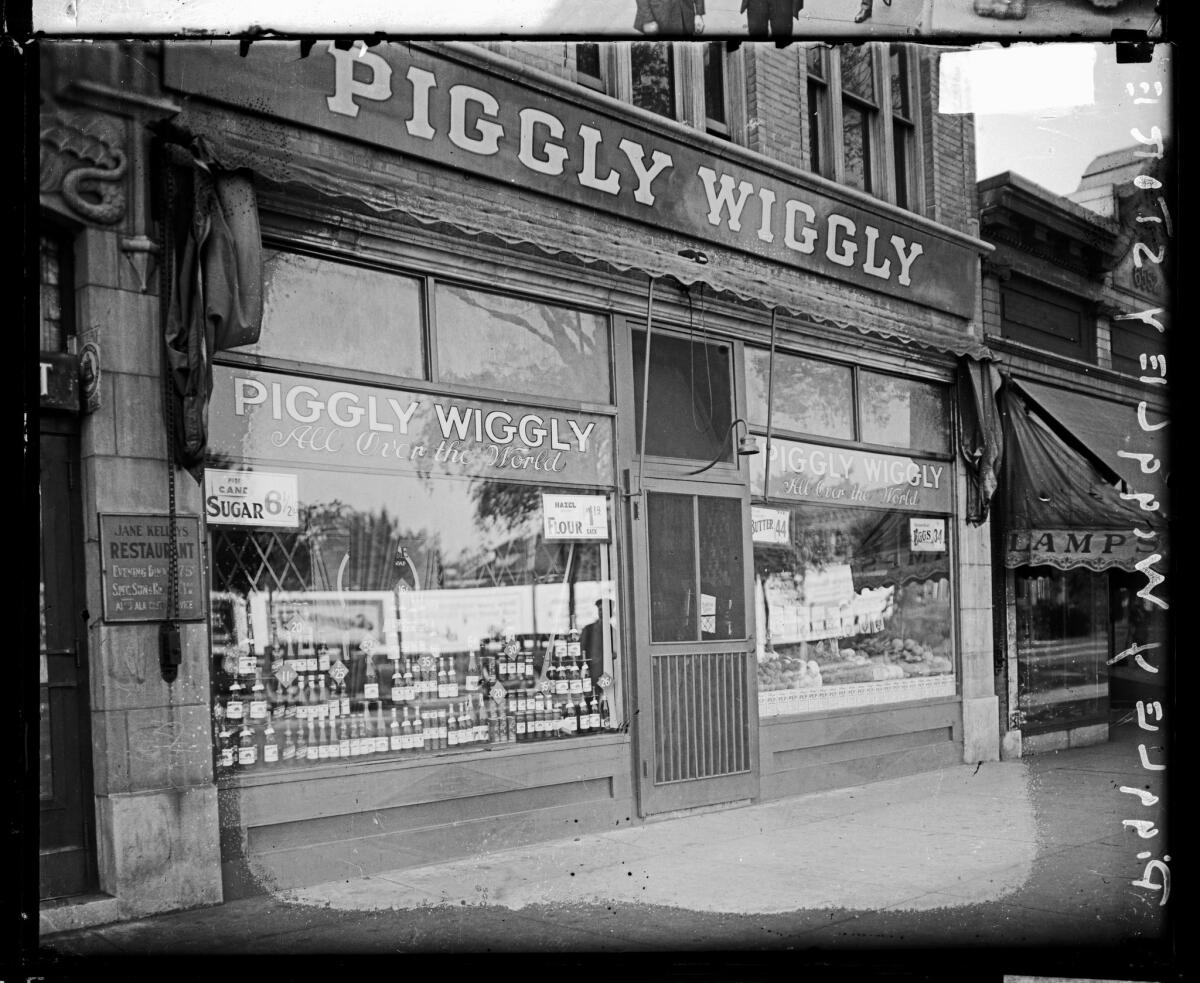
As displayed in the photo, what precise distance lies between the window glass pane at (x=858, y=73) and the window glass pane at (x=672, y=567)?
8.42 ft

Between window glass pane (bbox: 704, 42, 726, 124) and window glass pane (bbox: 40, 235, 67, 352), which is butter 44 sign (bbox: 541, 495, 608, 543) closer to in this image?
window glass pane (bbox: 704, 42, 726, 124)

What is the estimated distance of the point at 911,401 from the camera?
24.9 feet

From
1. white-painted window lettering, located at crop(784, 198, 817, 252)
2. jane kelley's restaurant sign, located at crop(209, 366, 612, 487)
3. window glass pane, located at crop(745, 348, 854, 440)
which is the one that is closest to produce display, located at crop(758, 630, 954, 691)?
window glass pane, located at crop(745, 348, 854, 440)

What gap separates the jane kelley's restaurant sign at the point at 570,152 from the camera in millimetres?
5727

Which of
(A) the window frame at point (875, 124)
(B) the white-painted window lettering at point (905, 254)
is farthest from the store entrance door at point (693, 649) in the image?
(A) the window frame at point (875, 124)

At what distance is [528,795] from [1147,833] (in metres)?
3.30

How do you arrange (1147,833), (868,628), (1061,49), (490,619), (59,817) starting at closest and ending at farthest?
(59,817) → (1061,49) → (1147,833) → (490,619) → (868,628)

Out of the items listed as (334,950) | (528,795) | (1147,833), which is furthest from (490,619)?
(1147,833)

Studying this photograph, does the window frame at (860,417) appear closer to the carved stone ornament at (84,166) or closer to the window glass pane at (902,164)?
the window glass pane at (902,164)

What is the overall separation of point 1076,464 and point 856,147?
7.74 ft

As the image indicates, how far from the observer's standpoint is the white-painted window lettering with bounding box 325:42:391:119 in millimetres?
5863

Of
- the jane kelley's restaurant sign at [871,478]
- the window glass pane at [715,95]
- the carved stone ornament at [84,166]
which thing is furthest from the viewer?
the jane kelley's restaurant sign at [871,478]

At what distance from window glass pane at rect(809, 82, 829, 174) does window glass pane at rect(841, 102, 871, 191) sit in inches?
4.7

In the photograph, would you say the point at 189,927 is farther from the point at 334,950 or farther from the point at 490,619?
the point at 490,619
